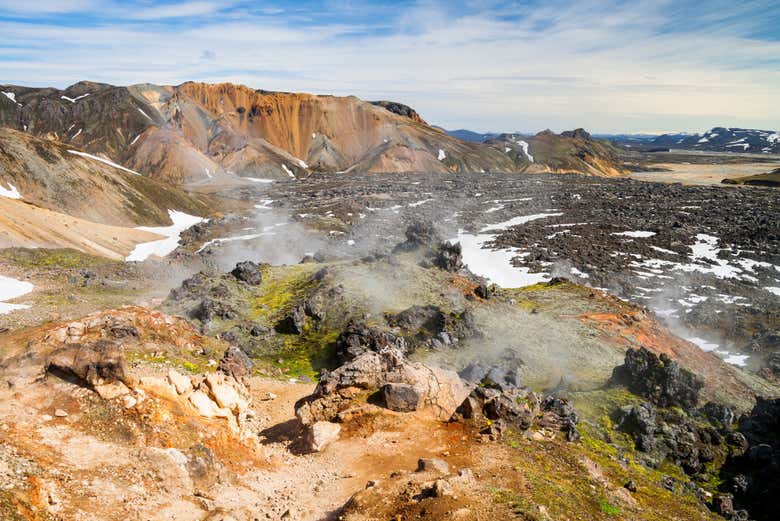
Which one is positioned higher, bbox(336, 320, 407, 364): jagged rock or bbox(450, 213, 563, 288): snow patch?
bbox(336, 320, 407, 364): jagged rock

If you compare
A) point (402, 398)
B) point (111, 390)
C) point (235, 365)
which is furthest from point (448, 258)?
point (111, 390)

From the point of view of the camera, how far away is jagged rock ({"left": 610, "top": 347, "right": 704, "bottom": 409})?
28078mm

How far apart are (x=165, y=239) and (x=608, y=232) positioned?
80.0m

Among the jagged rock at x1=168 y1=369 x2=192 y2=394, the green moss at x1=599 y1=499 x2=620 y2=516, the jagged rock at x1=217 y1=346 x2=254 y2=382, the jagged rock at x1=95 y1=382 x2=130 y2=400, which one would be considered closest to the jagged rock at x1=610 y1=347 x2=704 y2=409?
the green moss at x1=599 y1=499 x2=620 y2=516

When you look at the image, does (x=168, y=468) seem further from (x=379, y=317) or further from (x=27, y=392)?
(x=379, y=317)

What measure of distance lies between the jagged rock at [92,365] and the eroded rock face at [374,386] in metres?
6.95

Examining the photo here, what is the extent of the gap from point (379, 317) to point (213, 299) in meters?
13.0

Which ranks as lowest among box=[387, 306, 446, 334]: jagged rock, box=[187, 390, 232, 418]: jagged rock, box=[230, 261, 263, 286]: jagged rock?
box=[387, 306, 446, 334]: jagged rock

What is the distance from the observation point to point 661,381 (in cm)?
2828

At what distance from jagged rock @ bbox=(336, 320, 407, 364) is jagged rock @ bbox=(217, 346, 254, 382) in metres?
5.84

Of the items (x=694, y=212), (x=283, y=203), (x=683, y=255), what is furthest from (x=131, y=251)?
(x=694, y=212)

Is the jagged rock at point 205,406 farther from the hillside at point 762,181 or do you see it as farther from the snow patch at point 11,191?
the hillside at point 762,181

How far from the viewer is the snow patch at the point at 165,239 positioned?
2895 inches

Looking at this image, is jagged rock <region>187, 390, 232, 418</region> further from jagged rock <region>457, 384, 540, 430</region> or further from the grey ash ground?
the grey ash ground
